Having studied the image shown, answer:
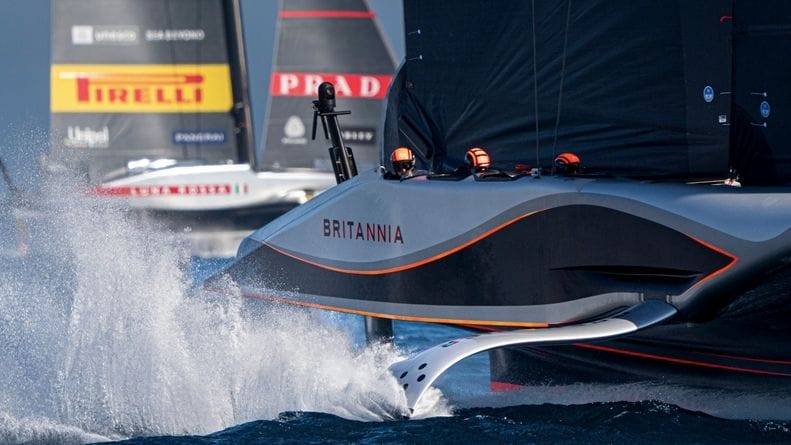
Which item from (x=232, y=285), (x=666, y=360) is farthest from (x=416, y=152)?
(x=666, y=360)

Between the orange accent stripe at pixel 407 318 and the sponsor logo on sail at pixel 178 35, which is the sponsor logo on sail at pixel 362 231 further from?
the sponsor logo on sail at pixel 178 35

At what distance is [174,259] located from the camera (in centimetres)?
734

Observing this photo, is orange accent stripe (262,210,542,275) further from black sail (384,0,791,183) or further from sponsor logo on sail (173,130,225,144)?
sponsor logo on sail (173,130,225,144)

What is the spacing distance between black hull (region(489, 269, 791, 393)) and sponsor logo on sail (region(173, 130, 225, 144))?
12925 mm

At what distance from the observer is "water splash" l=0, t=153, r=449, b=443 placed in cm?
612

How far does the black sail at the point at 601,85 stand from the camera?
5.75m

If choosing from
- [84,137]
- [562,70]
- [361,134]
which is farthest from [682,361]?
[84,137]

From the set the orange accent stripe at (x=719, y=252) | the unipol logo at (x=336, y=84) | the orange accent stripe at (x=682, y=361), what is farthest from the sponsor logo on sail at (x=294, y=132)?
the orange accent stripe at (x=719, y=252)

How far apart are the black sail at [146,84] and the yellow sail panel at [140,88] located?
0.01 m

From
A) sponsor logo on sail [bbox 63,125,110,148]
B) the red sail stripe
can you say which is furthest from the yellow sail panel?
the red sail stripe

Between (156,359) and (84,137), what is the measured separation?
43.3ft

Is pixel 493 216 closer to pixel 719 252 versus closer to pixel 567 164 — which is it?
pixel 567 164

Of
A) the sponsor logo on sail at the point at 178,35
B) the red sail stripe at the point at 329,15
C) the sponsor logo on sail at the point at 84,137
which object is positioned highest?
the red sail stripe at the point at 329,15

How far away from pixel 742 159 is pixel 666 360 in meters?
1.10
